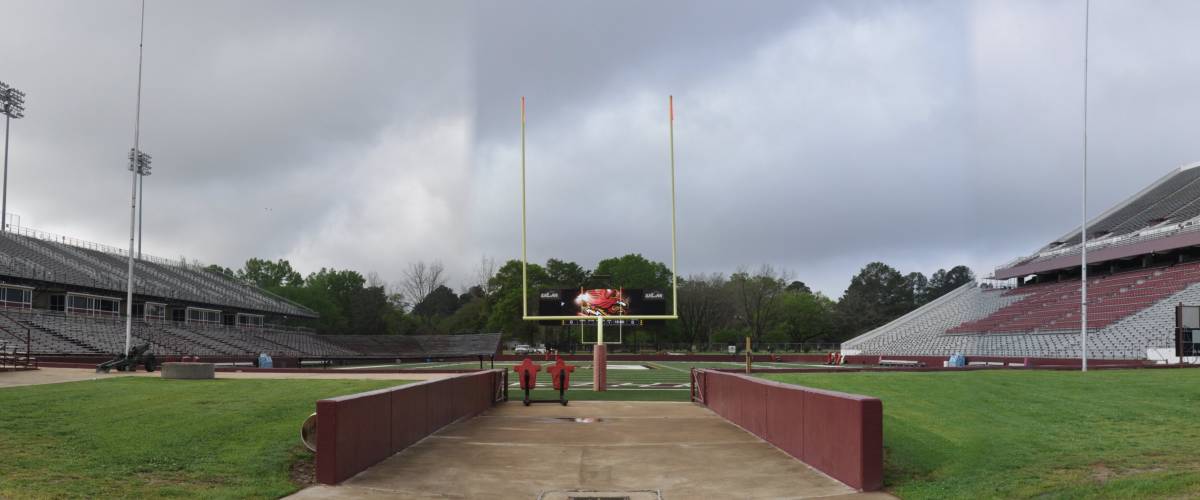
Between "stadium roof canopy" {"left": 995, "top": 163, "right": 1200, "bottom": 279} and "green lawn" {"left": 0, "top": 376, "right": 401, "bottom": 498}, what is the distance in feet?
174

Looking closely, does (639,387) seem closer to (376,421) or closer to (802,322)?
(376,421)

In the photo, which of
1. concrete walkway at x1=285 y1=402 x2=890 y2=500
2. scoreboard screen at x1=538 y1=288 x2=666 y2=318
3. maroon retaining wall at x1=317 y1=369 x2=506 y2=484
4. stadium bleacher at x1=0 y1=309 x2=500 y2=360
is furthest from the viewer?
stadium bleacher at x1=0 y1=309 x2=500 y2=360

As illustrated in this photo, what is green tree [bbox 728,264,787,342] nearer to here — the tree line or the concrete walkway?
the tree line

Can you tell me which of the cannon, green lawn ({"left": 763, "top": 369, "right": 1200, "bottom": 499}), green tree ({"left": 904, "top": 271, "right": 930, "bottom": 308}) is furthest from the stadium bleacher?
green tree ({"left": 904, "top": 271, "right": 930, "bottom": 308})

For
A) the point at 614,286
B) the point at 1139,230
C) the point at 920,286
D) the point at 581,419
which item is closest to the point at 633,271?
the point at 614,286

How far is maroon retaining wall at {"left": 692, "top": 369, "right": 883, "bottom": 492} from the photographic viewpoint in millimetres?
8367

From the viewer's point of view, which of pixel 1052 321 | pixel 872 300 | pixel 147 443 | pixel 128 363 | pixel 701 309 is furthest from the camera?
pixel 872 300

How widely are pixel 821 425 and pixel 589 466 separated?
9.05 ft

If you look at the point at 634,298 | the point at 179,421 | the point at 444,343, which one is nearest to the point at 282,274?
the point at 444,343

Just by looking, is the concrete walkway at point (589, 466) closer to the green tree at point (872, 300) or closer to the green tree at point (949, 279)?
the green tree at point (872, 300)

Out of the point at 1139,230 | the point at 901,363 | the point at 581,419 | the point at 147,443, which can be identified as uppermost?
the point at 1139,230

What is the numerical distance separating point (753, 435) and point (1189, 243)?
47673 millimetres

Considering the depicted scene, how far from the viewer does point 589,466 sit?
33.3 ft

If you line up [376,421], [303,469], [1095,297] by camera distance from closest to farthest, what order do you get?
[303,469] → [376,421] → [1095,297]
